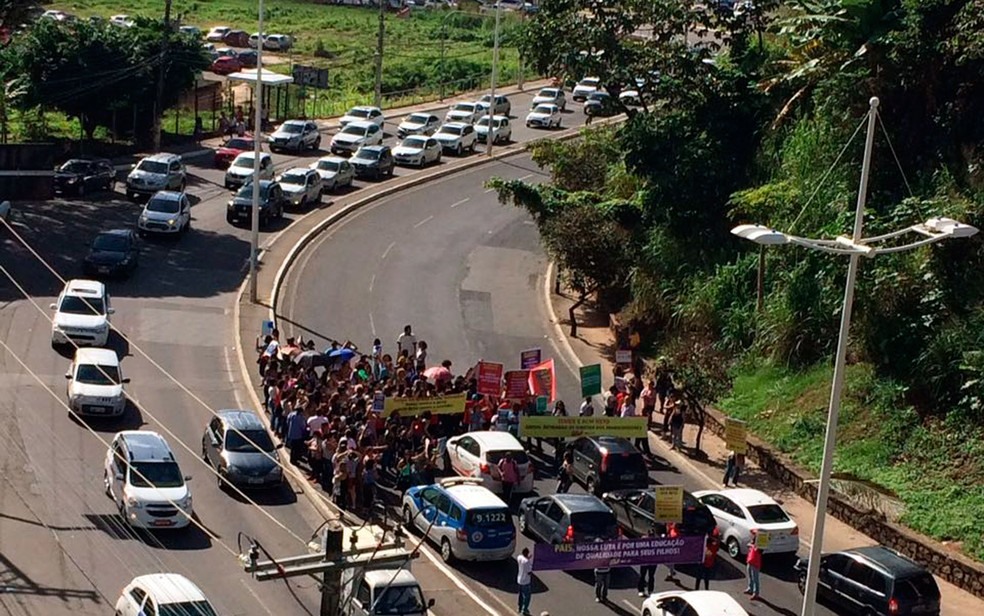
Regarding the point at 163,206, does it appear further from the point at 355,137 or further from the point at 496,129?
the point at 496,129

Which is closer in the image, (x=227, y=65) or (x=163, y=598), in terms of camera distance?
(x=163, y=598)

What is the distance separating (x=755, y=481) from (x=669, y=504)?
7150 mm

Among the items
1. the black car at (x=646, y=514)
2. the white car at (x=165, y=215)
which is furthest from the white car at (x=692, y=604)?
the white car at (x=165, y=215)

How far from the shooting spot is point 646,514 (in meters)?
31.5

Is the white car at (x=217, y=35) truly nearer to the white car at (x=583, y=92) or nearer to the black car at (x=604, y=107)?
the white car at (x=583, y=92)

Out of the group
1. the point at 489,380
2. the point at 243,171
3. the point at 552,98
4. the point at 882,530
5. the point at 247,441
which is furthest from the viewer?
the point at 552,98

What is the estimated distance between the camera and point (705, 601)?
86.9 feet

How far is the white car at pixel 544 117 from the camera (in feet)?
267

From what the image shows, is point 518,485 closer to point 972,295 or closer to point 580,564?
point 580,564

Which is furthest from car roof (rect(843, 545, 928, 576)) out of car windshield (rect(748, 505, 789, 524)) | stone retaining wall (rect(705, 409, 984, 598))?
car windshield (rect(748, 505, 789, 524))

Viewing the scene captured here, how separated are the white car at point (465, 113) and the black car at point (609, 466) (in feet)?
145

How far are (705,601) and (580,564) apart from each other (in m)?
2.56

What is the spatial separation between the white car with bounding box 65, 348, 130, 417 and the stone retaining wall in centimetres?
1575

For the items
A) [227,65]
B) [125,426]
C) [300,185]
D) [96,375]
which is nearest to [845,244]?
[125,426]
